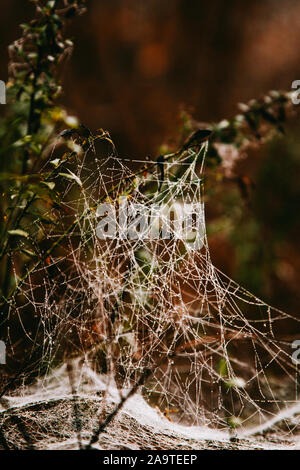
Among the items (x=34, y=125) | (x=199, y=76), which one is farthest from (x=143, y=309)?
(x=199, y=76)

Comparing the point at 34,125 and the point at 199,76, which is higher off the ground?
the point at 199,76

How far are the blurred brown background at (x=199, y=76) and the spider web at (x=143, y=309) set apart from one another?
1.65 metres

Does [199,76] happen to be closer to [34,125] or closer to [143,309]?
[34,125]

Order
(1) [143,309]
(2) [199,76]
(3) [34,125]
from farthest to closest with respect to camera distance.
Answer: (2) [199,76] → (3) [34,125] → (1) [143,309]

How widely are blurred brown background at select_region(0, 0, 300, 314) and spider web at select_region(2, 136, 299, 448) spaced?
165cm

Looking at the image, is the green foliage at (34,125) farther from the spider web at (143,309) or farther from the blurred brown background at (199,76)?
the blurred brown background at (199,76)

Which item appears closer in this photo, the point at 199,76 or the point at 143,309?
the point at 143,309

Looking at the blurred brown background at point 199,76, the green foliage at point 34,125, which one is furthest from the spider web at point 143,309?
the blurred brown background at point 199,76

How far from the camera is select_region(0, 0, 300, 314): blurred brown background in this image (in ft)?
8.46

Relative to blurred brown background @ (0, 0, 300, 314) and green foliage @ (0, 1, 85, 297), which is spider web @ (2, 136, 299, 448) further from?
blurred brown background @ (0, 0, 300, 314)

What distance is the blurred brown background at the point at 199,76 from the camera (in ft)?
8.46

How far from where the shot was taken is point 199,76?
2828 mm

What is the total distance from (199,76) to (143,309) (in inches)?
98.8
